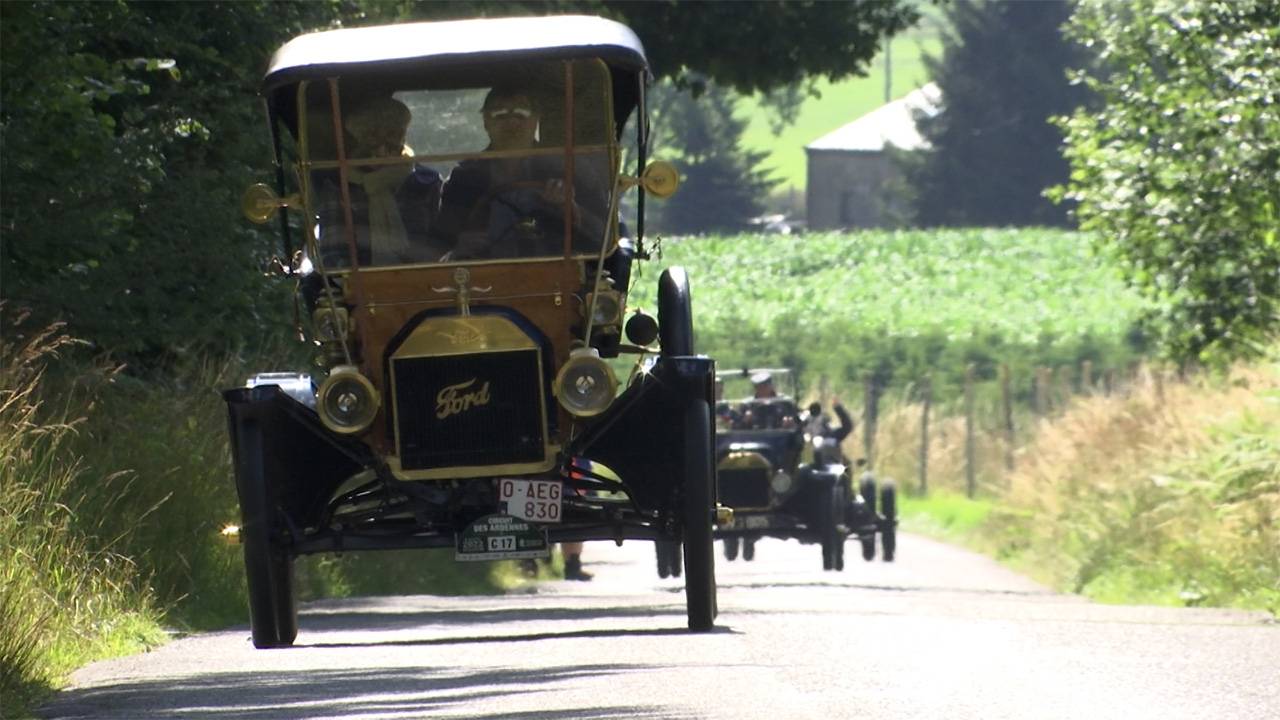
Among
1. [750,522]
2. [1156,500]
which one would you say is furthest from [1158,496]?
[750,522]

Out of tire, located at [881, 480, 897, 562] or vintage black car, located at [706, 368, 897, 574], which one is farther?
tire, located at [881, 480, 897, 562]

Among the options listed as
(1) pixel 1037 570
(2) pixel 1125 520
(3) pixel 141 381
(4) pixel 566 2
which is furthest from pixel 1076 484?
(3) pixel 141 381

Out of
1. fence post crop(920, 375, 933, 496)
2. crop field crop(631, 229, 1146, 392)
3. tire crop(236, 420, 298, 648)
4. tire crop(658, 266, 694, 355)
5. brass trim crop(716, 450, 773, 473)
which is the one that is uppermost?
tire crop(658, 266, 694, 355)

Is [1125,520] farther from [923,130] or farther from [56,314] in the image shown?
[923,130]

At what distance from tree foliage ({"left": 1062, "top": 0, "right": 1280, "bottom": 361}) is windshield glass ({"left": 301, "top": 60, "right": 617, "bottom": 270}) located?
42.0 feet

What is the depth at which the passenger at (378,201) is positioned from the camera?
12.5m

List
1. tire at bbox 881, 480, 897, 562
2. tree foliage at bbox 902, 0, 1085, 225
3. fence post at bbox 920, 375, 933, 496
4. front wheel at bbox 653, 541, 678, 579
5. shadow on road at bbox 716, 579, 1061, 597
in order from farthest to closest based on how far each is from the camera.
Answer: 1. tree foliage at bbox 902, 0, 1085, 225
2. fence post at bbox 920, 375, 933, 496
3. tire at bbox 881, 480, 897, 562
4. front wheel at bbox 653, 541, 678, 579
5. shadow on road at bbox 716, 579, 1061, 597

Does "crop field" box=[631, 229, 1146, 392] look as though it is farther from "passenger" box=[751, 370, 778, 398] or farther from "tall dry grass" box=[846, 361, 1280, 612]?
"passenger" box=[751, 370, 778, 398]

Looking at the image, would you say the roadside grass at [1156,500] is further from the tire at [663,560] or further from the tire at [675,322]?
the tire at [675,322]

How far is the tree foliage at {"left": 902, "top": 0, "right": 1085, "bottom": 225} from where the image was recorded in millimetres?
104250

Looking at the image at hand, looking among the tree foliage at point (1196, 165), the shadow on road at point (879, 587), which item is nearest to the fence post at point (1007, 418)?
the tree foliage at point (1196, 165)

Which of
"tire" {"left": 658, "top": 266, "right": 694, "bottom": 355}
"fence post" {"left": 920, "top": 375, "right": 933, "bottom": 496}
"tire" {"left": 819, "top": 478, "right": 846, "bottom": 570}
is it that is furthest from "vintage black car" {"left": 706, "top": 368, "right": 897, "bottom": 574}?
"fence post" {"left": 920, "top": 375, "right": 933, "bottom": 496}

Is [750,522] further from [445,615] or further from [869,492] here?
[445,615]

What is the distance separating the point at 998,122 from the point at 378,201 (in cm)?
9401
